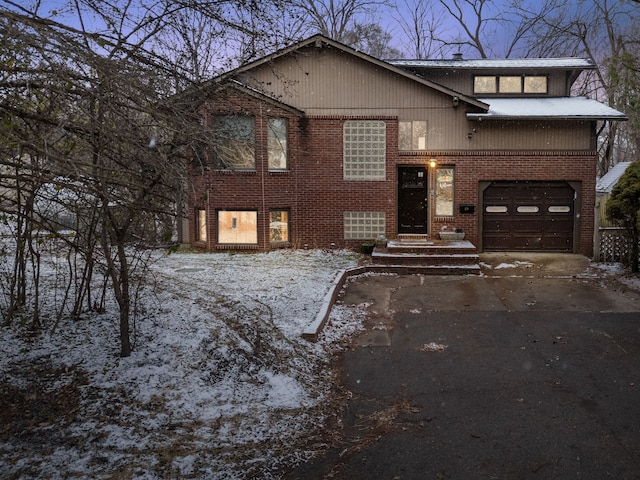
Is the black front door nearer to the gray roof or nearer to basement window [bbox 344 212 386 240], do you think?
basement window [bbox 344 212 386 240]

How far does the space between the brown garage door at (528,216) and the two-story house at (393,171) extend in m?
0.03

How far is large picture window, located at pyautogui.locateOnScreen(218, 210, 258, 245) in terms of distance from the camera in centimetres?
1627

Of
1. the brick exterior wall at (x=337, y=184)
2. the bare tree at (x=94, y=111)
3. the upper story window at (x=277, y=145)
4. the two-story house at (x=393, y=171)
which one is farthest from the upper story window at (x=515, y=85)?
the bare tree at (x=94, y=111)

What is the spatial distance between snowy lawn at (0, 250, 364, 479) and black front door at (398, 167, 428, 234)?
8.42m

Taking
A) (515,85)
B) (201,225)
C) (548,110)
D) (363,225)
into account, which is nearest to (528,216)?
(548,110)

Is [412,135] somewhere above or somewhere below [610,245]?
above

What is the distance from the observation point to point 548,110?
51.7ft

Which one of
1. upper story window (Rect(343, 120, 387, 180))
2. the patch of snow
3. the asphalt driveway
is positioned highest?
upper story window (Rect(343, 120, 387, 180))

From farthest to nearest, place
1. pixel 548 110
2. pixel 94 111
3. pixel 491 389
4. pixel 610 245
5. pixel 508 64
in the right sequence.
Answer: pixel 508 64, pixel 548 110, pixel 610 245, pixel 491 389, pixel 94 111

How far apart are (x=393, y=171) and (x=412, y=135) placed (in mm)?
1346

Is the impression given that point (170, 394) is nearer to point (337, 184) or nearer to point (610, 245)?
point (337, 184)

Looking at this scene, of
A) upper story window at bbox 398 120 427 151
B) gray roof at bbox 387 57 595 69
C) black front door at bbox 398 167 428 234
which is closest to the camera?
upper story window at bbox 398 120 427 151

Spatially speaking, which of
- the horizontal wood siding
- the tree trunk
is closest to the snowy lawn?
the tree trunk

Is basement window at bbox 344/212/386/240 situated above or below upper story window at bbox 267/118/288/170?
below
